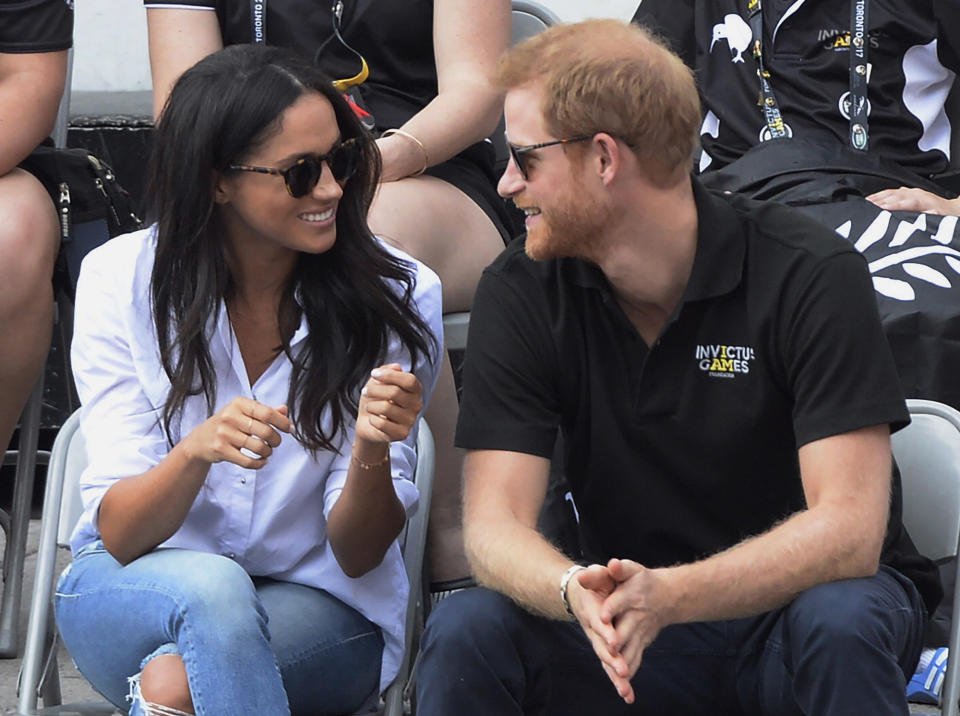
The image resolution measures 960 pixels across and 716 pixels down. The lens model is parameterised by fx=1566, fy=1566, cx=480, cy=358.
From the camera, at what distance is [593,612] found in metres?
2.19

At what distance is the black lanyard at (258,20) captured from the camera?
3.56m

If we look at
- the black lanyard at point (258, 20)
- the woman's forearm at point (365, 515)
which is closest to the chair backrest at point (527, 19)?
the black lanyard at point (258, 20)

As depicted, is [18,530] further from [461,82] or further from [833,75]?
[833,75]

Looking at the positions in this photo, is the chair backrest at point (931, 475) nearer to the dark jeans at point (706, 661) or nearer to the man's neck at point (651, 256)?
the dark jeans at point (706, 661)

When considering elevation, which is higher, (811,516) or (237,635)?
(811,516)

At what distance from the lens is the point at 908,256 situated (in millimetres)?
3289

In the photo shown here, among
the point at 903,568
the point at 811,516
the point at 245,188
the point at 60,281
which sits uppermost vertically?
the point at 245,188

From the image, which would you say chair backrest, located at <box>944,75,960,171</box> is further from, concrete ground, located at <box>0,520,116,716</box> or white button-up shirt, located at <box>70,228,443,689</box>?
concrete ground, located at <box>0,520,116,716</box>

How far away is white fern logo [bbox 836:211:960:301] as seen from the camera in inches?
127

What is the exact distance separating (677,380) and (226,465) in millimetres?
759

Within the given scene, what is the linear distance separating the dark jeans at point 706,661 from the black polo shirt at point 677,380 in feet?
0.60

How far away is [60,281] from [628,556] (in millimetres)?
1650

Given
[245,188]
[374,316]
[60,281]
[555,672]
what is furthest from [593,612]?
[60,281]

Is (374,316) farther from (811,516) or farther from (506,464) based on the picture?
(811,516)
